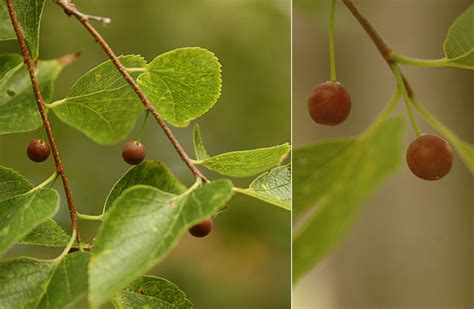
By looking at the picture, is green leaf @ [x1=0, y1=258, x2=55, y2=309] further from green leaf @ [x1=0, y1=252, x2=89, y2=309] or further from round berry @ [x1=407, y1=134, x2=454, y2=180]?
round berry @ [x1=407, y1=134, x2=454, y2=180]

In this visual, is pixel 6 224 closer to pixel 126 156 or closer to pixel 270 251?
pixel 126 156

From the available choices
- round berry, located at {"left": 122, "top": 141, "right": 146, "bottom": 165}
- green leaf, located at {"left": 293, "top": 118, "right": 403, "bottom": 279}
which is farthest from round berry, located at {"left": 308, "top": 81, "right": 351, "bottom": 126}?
round berry, located at {"left": 122, "top": 141, "right": 146, "bottom": 165}

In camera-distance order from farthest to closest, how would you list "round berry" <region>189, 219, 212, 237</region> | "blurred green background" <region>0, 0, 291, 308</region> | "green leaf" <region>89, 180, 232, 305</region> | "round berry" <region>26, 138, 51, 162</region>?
"blurred green background" <region>0, 0, 291, 308</region>, "round berry" <region>26, 138, 51, 162</region>, "round berry" <region>189, 219, 212, 237</region>, "green leaf" <region>89, 180, 232, 305</region>

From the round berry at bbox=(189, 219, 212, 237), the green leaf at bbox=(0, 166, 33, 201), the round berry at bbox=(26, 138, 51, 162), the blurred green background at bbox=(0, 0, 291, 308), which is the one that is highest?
the round berry at bbox=(189, 219, 212, 237)

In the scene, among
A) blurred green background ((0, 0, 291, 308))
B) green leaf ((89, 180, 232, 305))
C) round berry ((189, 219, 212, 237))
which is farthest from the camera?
blurred green background ((0, 0, 291, 308))

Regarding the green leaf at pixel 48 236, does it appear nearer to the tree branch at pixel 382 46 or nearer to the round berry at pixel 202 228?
the round berry at pixel 202 228

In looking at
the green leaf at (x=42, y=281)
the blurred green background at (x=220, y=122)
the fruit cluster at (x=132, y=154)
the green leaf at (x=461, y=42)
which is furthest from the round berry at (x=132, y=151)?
the blurred green background at (x=220, y=122)

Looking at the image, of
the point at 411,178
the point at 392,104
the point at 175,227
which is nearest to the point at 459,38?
the point at 392,104
